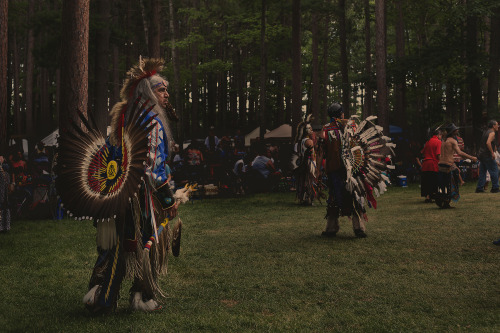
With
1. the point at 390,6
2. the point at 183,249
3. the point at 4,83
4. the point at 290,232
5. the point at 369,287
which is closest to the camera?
the point at 369,287

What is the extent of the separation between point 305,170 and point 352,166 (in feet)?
17.3

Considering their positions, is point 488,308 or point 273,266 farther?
point 273,266

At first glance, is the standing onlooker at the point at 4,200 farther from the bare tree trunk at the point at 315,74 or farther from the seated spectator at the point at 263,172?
the bare tree trunk at the point at 315,74

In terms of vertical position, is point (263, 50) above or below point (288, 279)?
above

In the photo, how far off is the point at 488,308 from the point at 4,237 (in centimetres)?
831

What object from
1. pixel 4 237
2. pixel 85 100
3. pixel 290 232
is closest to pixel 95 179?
pixel 85 100

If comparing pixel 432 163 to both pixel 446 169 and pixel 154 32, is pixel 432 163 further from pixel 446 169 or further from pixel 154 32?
pixel 154 32

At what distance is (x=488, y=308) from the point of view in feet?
16.1

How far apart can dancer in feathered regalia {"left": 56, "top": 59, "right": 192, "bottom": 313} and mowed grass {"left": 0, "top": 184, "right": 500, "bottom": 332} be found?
34cm

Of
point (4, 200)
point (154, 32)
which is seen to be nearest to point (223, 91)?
point (154, 32)

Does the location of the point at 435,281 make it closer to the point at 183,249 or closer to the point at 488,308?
the point at 488,308

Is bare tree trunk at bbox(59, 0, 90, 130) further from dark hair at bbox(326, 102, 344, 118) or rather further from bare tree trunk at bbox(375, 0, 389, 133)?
bare tree trunk at bbox(375, 0, 389, 133)

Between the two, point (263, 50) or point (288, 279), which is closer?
point (288, 279)

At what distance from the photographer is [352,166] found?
28.6 feet
